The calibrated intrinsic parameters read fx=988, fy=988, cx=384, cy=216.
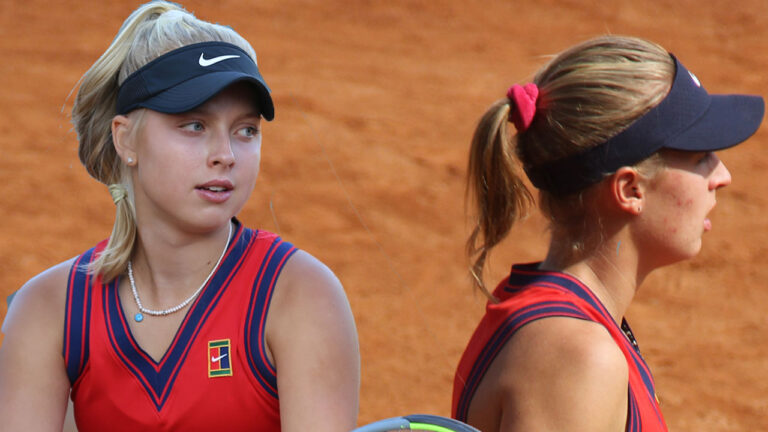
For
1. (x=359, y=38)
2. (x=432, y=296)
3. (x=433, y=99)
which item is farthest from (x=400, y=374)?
(x=359, y=38)

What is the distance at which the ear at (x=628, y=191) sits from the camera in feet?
8.70

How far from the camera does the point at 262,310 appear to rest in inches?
107

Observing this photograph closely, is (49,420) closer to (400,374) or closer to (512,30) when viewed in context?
(400,374)

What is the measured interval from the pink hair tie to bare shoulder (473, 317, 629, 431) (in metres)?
0.57

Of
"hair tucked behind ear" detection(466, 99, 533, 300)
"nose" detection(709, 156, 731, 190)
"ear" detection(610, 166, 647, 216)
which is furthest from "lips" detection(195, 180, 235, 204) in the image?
"nose" detection(709, 156, 731, 190)

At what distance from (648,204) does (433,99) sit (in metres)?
8.32

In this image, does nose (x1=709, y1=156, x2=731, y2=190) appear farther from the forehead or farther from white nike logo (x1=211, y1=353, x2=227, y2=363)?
white nike logo (x1=211, y1=353, x2=227, y2=363)

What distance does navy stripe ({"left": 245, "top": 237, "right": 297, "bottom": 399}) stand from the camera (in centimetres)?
266

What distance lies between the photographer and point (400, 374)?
6531 mm

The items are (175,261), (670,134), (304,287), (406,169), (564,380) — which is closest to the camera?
(564,380)

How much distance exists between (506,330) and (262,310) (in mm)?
667

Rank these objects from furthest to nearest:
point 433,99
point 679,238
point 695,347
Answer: point 433,99 → point 695,347 → point 679,238

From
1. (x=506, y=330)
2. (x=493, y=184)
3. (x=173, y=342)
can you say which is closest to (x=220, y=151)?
(x=173, y=342)

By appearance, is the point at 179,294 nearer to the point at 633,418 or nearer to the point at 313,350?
the point at 313,350
